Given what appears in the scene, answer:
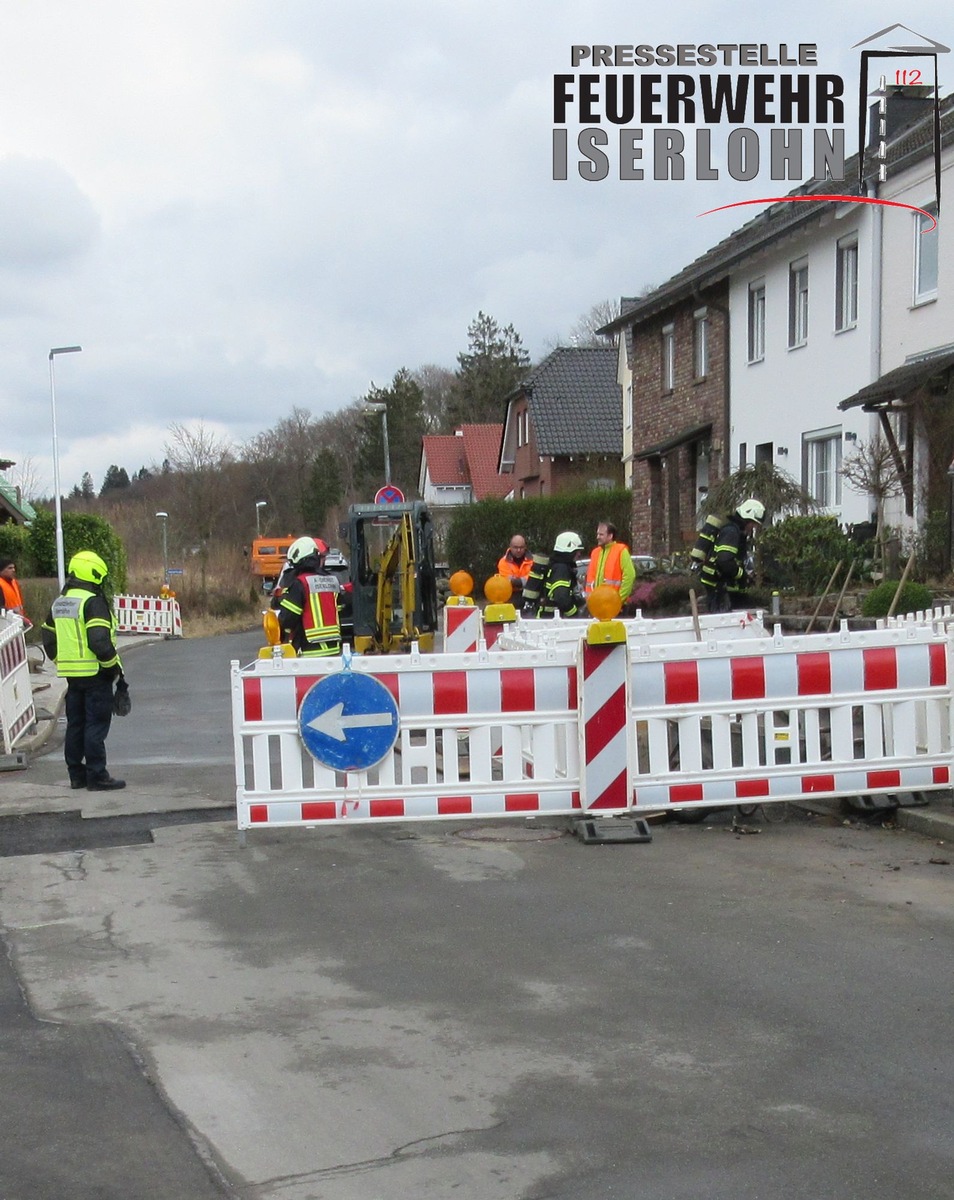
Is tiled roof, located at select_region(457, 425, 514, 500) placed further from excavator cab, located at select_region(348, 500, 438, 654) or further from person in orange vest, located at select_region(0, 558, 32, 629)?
person in orange vest, located at select_region(0, 558, 32, 629)

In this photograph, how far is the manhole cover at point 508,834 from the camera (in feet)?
27.3

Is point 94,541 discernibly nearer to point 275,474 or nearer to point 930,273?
point 930,273

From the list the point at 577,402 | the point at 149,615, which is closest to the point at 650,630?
the point at 149,615

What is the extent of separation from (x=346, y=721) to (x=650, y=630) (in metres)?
3.40

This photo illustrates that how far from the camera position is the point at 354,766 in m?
7.95

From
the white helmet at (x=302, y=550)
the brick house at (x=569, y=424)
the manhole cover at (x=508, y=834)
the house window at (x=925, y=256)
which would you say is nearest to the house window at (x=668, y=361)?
the house window at (x=925, y=256)

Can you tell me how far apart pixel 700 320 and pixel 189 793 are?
22508 mm

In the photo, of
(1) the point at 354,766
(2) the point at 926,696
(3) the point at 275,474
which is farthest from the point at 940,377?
(3) the point at 275,474

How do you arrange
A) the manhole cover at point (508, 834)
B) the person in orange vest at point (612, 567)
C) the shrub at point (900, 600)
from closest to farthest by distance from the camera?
1. the manhole cover at point (508, 834)
2. the person in orange vest at point (612, 567)
3. the shrub at point (900, 600)

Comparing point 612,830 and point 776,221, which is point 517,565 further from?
point 776,221

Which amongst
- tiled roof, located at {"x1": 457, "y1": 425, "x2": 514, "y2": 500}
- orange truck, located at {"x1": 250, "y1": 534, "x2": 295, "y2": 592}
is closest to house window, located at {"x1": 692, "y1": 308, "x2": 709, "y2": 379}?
orange truck, located at {"x1": 250, "y1": 534, "x2": 295, "y2": 592}

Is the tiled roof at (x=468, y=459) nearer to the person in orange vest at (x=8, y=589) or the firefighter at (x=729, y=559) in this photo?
the person in orange vest at (x=8, y=589)

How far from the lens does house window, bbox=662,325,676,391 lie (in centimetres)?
3225

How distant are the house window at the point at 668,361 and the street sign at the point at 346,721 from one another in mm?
25388
